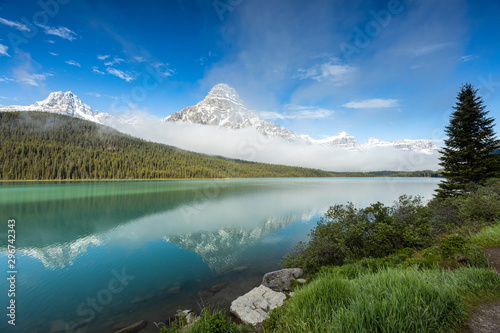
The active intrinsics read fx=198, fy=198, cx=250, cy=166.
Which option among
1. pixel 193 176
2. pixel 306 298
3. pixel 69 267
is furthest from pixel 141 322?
pixel 193 176

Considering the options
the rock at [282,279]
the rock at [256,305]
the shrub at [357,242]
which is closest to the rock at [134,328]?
the rock at [256,305]

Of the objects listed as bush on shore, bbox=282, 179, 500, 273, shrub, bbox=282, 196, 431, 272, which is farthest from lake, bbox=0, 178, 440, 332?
bush on shore, bbox=282, 179, 500, 273

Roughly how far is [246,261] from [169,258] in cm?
642

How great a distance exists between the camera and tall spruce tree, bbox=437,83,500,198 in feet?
68.2

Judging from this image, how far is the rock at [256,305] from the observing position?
7638mm

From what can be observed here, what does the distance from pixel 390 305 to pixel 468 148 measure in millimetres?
28431

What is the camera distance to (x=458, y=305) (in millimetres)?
3311

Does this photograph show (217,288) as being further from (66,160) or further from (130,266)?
(66,160)

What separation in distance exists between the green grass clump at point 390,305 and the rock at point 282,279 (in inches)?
247

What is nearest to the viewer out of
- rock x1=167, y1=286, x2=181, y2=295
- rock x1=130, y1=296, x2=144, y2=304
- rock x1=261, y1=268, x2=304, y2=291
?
rock x1=261, y1=268, x2=304, y2=291

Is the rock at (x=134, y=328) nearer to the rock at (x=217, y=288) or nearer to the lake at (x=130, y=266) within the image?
the lake at (x=130, y=266)

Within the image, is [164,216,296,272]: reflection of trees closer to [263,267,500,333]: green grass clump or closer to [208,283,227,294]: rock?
[208,283,227,294]: rock

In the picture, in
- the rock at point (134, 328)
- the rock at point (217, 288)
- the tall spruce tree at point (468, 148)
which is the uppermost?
the tall spruce tree at point (468, 148)

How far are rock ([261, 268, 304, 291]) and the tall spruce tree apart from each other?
826 inches
